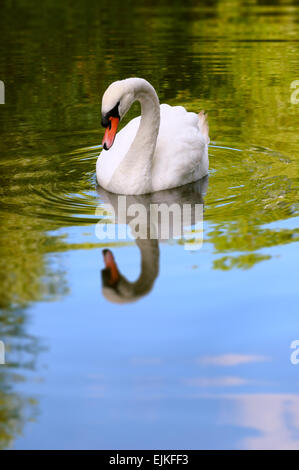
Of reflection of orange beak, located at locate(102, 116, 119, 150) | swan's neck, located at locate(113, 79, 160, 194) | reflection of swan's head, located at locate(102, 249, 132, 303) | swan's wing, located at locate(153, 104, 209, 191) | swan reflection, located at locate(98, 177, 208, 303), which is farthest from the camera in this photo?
swan's wing, located at locate(153, 104, 209, 191)

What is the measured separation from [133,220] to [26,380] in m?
2.87

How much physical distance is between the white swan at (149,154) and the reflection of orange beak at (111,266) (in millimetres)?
1587

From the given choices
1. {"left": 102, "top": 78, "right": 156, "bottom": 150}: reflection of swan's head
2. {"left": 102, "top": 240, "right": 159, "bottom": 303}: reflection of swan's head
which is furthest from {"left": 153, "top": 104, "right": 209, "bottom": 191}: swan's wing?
{"left": 102, "top": 240, "right": 159, "bottom": 303}: reflection of swan's head

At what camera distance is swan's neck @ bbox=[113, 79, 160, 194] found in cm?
789

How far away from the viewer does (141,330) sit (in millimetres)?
5160

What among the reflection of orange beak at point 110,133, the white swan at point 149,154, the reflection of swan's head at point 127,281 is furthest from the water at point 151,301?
the reflection of orange beak at point 110,133

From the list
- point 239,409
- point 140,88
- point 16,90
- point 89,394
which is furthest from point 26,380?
point 16,90

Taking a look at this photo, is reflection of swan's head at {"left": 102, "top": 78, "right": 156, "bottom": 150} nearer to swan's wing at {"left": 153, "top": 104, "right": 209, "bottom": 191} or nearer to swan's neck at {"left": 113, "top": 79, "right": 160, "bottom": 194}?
swan's neck at {"left": 113, "top": 79, "right": 160, "bottom": 194}

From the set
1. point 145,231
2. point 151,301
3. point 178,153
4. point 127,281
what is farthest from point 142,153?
point 151,301

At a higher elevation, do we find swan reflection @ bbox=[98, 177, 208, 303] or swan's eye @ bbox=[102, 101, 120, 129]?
swan's eye @ bbox=[102, 101, 120, 129]

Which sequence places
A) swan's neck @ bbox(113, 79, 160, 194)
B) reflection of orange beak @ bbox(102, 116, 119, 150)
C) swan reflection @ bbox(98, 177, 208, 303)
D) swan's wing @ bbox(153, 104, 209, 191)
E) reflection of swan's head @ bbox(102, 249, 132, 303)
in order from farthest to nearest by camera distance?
swan's wing @ bbox(153, 104, 209, 191) < swan's neck @ bbox(113, 79, 160, 194) < reflection of orange beak @ bbox(102, 116, 119, 150) < swan reflection @ bbox(98, 177, 208, 303) < reflection of swan's head @ bbox(102, 249, 132, 303)

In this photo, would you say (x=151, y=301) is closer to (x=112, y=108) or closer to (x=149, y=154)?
(x=112, y=108)

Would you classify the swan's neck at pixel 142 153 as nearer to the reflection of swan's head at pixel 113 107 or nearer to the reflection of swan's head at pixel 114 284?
the reflection of swan's head at pixel 113 107
